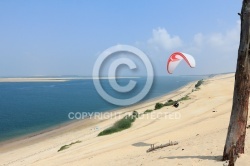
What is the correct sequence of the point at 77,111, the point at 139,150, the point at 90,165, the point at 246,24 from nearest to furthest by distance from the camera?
the point at 246,24
the point at 90,165
the point at 139,150
the point at 77,111

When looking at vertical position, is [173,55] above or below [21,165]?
above

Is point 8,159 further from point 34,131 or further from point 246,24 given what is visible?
point 246,24

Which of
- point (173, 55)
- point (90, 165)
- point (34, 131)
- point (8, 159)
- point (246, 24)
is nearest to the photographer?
point (246, 24)

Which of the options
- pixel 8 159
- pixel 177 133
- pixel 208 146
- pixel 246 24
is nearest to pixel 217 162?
pixel 208 146

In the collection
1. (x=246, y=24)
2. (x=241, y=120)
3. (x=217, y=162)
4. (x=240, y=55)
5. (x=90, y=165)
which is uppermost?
(x=246, y=24)

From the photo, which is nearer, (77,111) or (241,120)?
(241,120)

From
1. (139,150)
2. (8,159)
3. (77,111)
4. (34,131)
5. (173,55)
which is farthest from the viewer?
(77,111)

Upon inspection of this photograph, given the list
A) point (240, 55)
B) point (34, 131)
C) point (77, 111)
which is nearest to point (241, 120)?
point (240, 55)

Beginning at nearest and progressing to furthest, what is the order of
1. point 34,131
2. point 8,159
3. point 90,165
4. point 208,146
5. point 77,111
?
point 208,146 < point 90,165 < point 8,159 < point 34,131 < point 77,111

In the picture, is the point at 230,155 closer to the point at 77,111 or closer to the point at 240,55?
the point at 240,55
